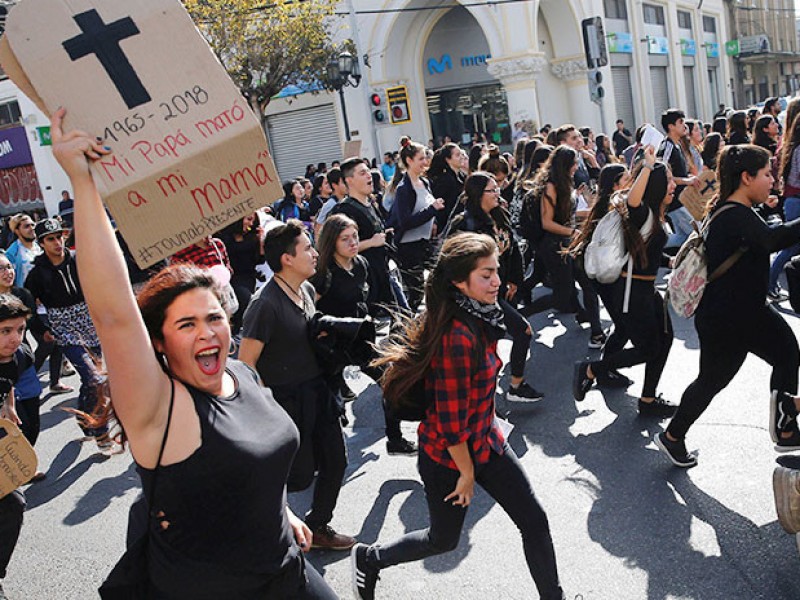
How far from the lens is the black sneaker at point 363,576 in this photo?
3.60 meters

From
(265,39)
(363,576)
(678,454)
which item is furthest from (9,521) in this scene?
(265,39)

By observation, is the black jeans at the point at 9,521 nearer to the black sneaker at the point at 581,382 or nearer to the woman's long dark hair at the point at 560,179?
the black sneaker at the point at 581,382

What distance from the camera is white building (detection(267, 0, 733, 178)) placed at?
23.3 m

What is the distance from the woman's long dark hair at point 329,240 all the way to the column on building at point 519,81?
1903 centimetres

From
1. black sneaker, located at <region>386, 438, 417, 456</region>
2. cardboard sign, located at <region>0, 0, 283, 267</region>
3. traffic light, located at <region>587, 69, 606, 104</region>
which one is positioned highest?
traffic light, located at <region>587, 69, 606, 104</region>

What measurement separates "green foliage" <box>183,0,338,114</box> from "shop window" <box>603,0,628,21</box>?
11.3m

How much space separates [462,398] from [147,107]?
165 centimetres

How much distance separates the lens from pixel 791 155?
7.35m

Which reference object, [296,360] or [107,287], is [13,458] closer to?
[296,360]

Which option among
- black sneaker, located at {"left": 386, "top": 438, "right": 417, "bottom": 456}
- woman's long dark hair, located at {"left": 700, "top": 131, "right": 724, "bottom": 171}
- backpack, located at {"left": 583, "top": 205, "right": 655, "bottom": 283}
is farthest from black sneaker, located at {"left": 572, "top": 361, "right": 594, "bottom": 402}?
woman's long dark hair, located at {"left": 700, "top": 131, "right": 724, "bottom": 171}

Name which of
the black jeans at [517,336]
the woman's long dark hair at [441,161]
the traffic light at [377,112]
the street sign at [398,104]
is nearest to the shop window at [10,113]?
the traffic light at [377,112]

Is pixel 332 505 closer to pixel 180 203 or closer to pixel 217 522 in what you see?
pixel 217 522

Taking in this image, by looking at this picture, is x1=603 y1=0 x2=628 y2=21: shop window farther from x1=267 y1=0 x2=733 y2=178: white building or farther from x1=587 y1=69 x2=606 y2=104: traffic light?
x1=587 y1=69 x2=606 y2=104: traffic light

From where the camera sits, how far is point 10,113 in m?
30.6
